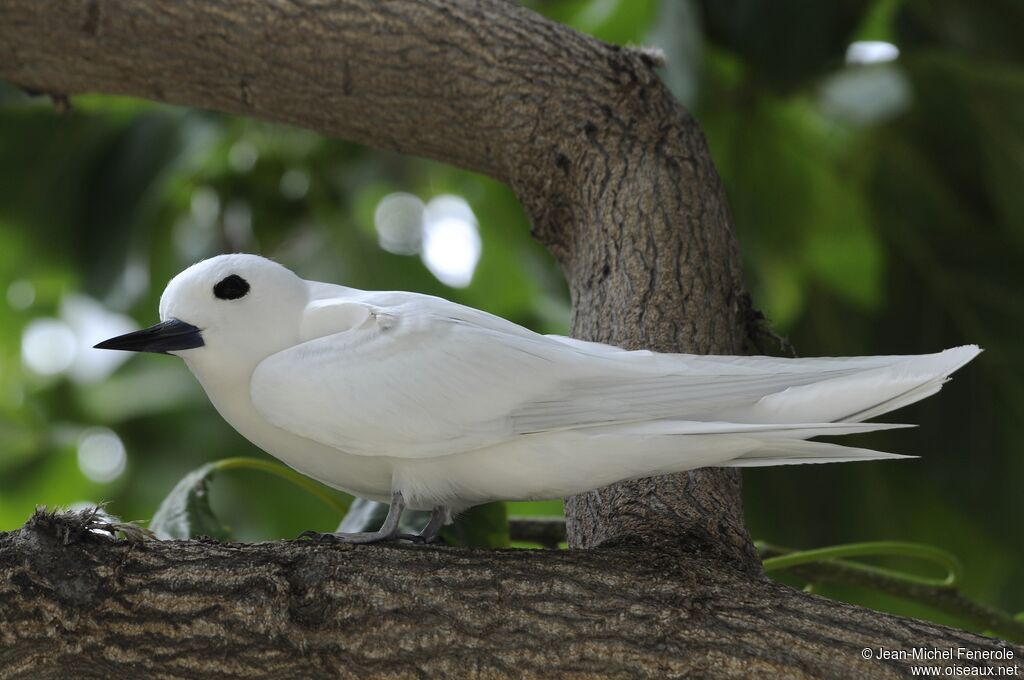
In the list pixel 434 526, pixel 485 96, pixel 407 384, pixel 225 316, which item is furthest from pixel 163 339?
pixel 485 96

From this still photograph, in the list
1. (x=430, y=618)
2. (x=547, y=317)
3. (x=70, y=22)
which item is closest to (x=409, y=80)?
(x=70, y=22)

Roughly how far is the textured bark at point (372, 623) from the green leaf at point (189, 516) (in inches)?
28.0

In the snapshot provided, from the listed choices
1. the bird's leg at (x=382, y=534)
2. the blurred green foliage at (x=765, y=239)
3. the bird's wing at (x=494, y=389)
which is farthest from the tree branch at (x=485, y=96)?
the blurred green foliage at (x=765, y=239)

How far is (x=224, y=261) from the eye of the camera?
1.97 meters

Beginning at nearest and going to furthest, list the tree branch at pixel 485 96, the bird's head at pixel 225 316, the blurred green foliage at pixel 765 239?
the bird's head at pixel 225 316 < the tree branch at pixel 485 96 < the blurred green foliage at pixel 765 239

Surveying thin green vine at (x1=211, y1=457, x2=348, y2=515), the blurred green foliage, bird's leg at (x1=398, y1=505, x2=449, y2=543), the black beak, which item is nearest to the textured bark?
bird's leg at (x1=398, y1=505, x2=449, y2=543)

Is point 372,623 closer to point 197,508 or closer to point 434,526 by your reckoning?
point 434,526

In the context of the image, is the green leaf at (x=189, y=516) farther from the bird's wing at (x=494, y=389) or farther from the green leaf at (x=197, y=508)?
the bird's wing at (x=494, y=389)

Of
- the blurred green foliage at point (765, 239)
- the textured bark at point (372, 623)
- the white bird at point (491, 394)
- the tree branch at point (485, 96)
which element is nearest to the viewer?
the textured bark at point (372, 623)

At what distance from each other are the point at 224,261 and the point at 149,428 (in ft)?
10.4

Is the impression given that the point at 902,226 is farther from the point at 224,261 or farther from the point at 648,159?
the point at 224,261

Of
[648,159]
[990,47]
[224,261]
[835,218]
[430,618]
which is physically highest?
[990,47]

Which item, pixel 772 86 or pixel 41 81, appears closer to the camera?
pixel 41 81

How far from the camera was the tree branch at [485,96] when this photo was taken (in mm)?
2447
